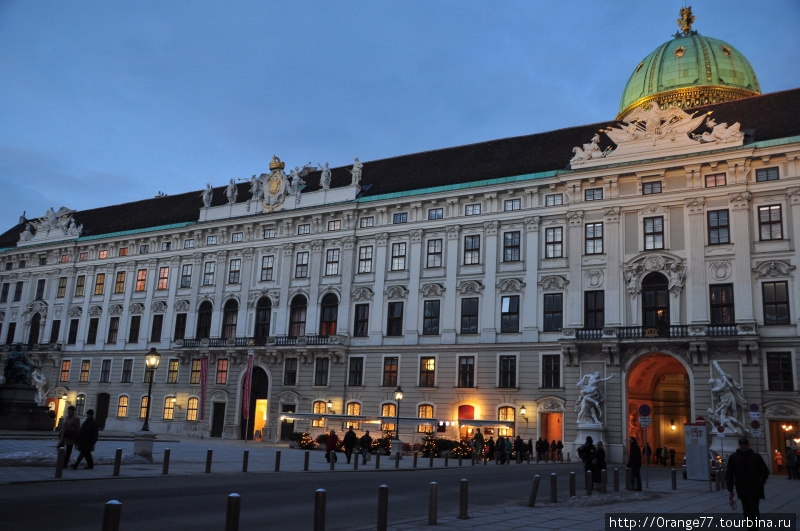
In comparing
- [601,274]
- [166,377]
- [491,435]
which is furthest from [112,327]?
[601,274]

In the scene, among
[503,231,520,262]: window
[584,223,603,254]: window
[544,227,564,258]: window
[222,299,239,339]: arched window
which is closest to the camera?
[584,223,603,254]: window

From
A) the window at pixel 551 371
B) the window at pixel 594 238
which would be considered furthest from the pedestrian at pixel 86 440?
the window at pixel 594 238

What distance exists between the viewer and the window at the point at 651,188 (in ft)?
142

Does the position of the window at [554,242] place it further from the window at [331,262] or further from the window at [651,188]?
the window at [331,262]

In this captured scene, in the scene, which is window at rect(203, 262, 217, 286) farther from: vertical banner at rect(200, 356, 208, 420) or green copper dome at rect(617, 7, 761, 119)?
green copper dome at rect(617, 7, 761, 119)

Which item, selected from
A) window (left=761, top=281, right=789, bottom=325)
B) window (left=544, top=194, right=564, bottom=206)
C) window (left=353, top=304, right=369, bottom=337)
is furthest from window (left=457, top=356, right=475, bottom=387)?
window (left=761, top=281, right=789, bottom=325)

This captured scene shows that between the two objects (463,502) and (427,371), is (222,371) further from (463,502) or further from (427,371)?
(463,502)

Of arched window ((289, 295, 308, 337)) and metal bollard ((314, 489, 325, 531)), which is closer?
metal bollard ((314, 489, 325, 531))

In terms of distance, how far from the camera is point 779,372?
38.0m

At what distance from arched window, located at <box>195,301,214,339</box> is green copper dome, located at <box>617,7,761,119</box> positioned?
36058mm

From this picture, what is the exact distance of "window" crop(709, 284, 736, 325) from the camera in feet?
131

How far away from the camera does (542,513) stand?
16125 millimetres

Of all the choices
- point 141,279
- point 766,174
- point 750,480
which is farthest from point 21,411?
point 766,174

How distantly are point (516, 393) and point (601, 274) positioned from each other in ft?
28.5
